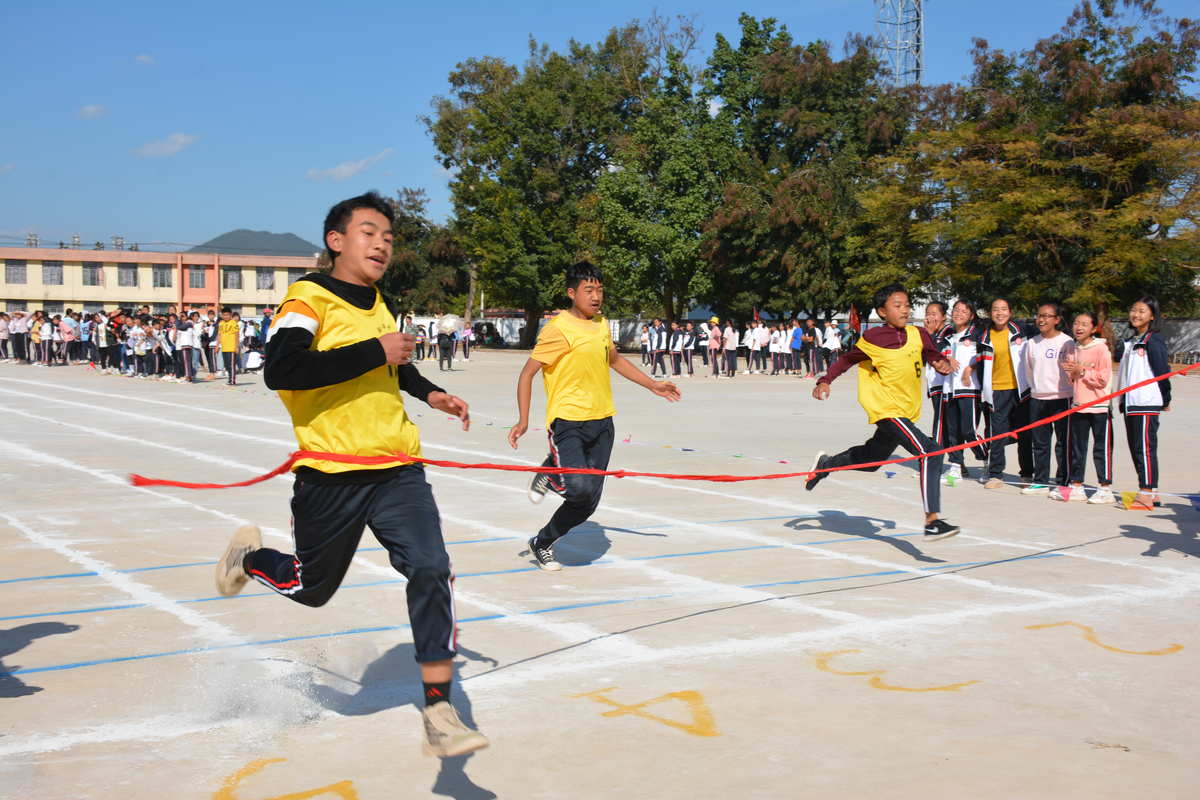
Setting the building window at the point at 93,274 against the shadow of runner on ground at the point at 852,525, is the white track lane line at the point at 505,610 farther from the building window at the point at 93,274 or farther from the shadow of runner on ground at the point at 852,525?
the building window at the point at 93,274

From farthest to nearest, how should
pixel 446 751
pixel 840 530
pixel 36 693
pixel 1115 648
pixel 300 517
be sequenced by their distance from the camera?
pixel 840 530 → pixel 1115 648 → pixel 36 693 → pixel 300 517 → pixel 446 751

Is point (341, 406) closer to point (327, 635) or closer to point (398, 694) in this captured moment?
point (398, 694)

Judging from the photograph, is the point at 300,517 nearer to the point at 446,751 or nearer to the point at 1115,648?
the point at 446,751

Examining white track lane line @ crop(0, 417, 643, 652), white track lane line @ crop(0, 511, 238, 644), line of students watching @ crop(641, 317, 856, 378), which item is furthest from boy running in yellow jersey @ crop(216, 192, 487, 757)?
line of students watching @ crop(641, 317, 856, 378)

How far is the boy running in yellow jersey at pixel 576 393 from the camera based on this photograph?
7102 mm

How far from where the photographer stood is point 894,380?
7805 millimetres

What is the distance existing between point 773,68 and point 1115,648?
5153cm

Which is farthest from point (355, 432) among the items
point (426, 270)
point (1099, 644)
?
point (426, 270)

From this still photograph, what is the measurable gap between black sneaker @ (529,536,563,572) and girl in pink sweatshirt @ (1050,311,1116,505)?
563 centimetres

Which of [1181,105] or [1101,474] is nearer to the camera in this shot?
[1101,474]

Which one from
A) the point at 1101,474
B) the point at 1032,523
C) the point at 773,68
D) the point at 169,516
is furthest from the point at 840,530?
the point at 773,68

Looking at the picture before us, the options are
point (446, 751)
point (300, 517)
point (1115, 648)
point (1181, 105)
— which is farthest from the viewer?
point (1181, 105)

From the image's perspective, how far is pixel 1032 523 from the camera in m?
9.12

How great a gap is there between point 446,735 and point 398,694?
3.56 feet
